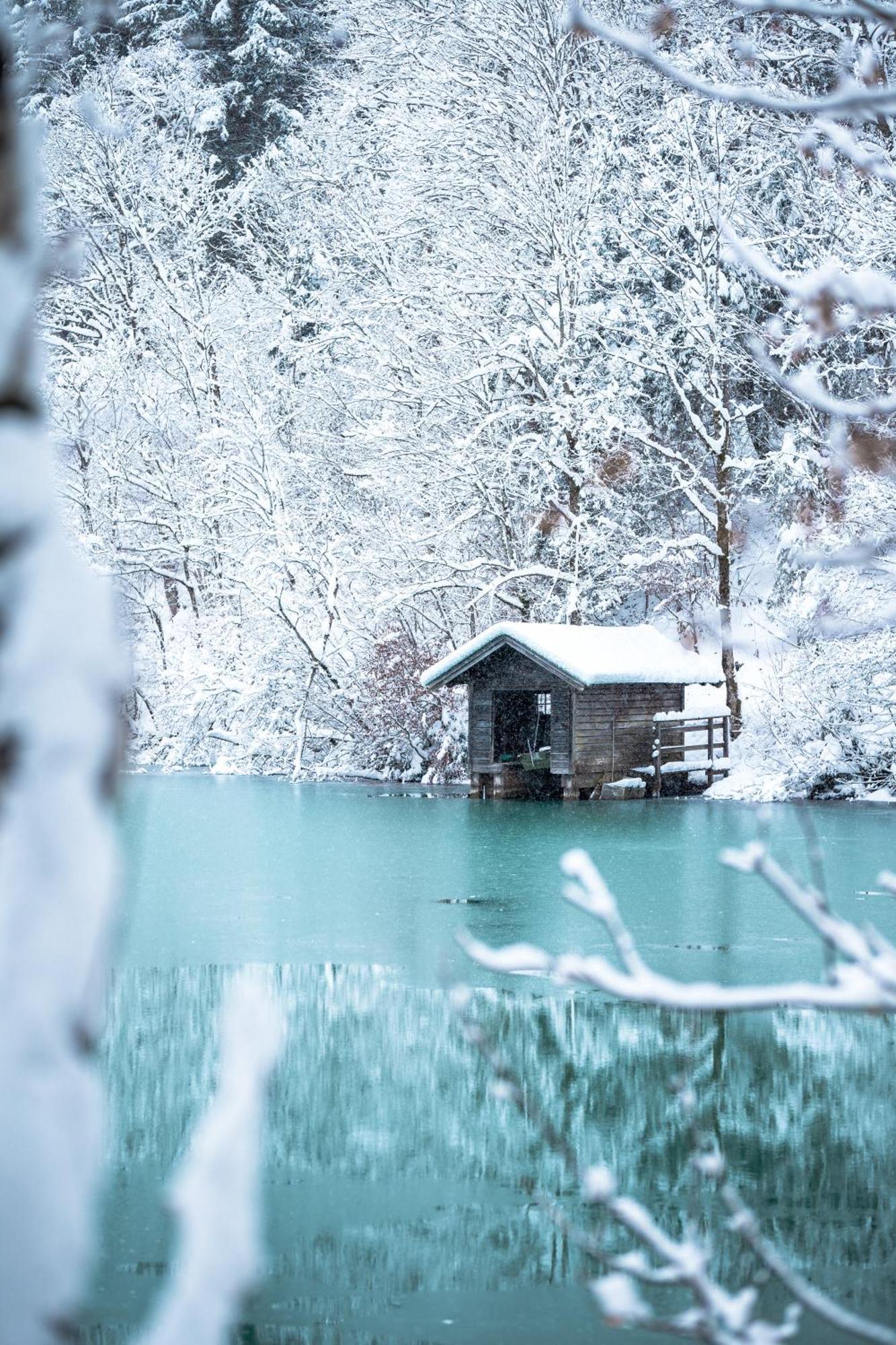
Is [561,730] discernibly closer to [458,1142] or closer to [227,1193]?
[458,1142]

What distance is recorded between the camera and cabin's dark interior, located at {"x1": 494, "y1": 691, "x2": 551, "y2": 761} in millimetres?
29109

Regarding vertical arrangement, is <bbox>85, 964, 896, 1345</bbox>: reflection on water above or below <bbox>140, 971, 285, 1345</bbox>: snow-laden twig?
below

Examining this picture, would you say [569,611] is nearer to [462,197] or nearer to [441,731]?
[441,731]

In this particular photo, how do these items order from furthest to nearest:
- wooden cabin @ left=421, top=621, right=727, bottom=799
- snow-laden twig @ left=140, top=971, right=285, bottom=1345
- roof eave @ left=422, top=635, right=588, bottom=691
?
wooden cabin @ left=421, top=621, right=727, bottom=799, roof eave @ left=422, top=635, right=588, bottom=691, snow-laden twig @ left=140, top=971, right=285, bottom=1345

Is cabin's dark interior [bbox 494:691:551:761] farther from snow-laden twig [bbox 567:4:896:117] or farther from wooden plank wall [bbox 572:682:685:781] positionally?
snow-laden twig [bbox 567:4:896:117]

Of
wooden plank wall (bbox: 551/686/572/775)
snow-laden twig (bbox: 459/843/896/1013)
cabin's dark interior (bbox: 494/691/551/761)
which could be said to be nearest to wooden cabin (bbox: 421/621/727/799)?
wooden plank wall (bbox: 551/686/572/775)

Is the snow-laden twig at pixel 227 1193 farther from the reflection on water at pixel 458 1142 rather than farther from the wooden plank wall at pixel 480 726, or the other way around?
the wooden plank wall at pixel 480 726

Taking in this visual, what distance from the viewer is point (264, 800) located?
2631cm

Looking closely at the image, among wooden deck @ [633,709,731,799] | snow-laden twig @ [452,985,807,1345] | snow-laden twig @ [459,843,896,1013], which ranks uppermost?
wooden deck @ [633,709,731,799]

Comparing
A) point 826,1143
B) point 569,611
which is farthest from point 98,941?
point 569,611

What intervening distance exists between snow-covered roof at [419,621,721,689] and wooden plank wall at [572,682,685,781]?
451 millimetres

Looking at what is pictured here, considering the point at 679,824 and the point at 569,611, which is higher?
the point at 569,611

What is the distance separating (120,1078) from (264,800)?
1711 cm

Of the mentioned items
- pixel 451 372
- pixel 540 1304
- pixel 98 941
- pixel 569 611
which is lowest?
pixel 540 1304
